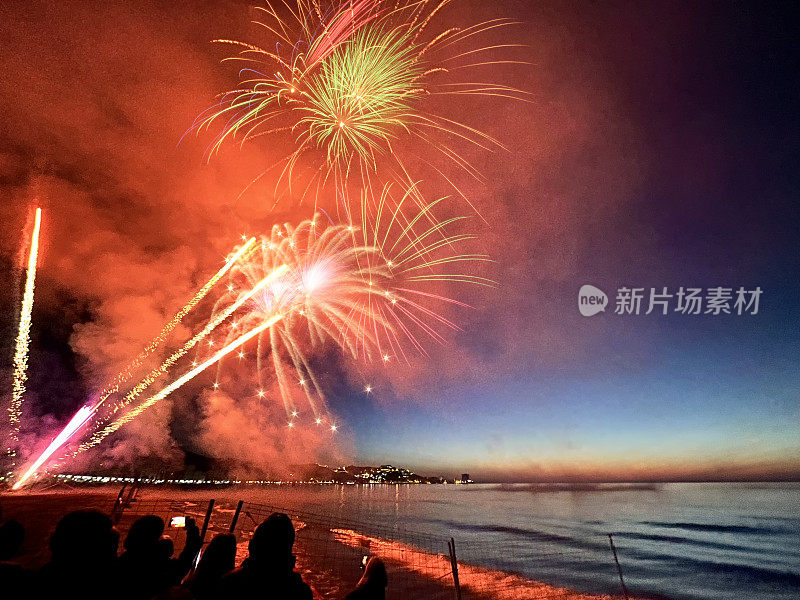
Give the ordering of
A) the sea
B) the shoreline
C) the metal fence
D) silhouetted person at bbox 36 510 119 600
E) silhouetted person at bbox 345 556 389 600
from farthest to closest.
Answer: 1. the sea
2. the metal fence
3. the shoreline
4. silhouetted person at bbox 345 556 389 600
5. silhouetted person at bbox 36 510 119 600

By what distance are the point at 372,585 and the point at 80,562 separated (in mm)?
2053

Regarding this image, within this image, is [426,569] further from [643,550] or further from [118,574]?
[643,550]

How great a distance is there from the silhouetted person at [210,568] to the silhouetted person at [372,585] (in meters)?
1.74

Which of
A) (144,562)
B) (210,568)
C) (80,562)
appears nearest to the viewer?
(80,562)

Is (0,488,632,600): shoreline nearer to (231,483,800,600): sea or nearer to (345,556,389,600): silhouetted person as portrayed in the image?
(231,483,800,600): sea

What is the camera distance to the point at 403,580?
49.7ft

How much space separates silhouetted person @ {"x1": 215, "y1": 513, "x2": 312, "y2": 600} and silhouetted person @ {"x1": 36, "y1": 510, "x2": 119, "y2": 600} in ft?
2.62

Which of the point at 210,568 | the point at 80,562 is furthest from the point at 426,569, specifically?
the point at 80,562

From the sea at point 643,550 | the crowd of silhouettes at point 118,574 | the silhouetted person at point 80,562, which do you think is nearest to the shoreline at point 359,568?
the sea at point 643,550

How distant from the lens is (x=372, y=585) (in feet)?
9.86

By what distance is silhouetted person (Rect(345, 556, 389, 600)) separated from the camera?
9.64 ft

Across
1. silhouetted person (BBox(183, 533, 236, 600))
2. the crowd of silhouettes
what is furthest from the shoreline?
the crowd of silhouettes

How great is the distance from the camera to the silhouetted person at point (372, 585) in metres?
2.94

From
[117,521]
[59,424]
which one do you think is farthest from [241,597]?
[59,424]
